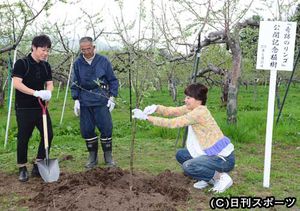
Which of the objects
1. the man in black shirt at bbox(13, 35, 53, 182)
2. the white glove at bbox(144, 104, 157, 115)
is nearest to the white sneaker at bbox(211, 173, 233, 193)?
the white glove at bbox(144, 104, 157, 115)

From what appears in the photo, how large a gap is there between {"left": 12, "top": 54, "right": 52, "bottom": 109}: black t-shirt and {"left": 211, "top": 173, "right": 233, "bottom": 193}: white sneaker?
2294 mm

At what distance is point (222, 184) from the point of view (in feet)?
14.2

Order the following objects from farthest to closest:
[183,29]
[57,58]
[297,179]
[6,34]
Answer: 1. [57,58]
2. [6,34]
3. [183,29]
4. [297,179]

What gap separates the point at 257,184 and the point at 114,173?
1.68 meters

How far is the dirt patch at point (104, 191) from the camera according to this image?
12.1ft

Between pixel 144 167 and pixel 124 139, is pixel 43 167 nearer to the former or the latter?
pixel 144 167

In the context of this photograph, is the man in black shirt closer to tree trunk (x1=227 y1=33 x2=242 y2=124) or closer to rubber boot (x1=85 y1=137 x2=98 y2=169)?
rubber boot (x1=85 y1=137 x2=98 y2=169)

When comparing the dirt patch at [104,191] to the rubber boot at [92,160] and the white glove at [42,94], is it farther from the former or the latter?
the white glove at [42,94]

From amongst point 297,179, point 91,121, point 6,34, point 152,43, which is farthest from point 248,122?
point 6,34

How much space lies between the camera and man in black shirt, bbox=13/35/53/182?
181 inches

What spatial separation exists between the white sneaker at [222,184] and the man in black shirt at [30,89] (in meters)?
2.12

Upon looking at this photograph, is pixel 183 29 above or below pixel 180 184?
above

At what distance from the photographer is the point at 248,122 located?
9062 millimetres

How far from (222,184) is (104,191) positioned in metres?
1.30
